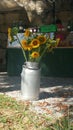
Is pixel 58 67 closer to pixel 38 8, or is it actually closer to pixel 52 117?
pixel 38 8

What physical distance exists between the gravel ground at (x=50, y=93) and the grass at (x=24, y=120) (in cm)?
24

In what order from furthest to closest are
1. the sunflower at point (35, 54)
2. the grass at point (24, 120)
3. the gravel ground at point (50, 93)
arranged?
1. the sunflower at point (35, 54)
2. the gravel ground at point (50, 93)
3. the grass at point (24, 120)

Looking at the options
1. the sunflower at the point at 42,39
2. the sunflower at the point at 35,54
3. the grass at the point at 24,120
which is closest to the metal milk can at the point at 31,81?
the sunflower at the point at 35,54

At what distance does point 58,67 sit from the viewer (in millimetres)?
9227

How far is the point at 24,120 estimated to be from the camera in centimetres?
603

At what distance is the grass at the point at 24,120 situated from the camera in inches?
225

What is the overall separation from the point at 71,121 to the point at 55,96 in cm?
157

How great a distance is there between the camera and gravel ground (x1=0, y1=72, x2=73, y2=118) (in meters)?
6.62

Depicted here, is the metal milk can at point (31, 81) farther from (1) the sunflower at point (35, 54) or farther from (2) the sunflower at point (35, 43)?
(2) the sunflower at point (35, 43)

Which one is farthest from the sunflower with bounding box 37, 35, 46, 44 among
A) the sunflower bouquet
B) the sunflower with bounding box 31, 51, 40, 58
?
the sunflower with bounding box 31, 51, 40, 58

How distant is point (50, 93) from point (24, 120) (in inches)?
69.0

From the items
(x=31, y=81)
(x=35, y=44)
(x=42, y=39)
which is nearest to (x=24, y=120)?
(x=31, y=81)

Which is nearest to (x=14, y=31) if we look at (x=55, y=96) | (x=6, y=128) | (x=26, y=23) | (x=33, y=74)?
(x=33, y=74)

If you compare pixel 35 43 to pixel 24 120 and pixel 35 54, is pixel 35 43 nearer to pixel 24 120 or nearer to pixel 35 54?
pixel 35 54
